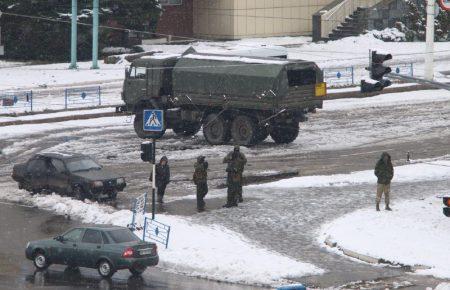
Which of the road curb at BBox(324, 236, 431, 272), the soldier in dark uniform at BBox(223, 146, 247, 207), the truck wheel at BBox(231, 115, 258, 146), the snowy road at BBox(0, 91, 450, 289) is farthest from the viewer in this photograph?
the truck wheel at BBox(231, 115, 258, 146)

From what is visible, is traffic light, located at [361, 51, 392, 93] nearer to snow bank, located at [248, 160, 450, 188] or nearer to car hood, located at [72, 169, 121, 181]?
car hood, located at [72, 169, 121, 181]

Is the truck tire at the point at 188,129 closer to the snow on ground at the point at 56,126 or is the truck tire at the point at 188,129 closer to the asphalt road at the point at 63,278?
the snow on ground at the point at 56,126

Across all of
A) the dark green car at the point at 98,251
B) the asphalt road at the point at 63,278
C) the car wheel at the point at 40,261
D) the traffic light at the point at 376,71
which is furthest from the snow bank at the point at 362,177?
the traffic light at the point at 376,71

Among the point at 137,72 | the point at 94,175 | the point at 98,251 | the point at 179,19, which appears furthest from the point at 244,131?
the point at 179,19

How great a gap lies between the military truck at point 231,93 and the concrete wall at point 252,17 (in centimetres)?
2860

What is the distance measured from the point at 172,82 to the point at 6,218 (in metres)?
14.8

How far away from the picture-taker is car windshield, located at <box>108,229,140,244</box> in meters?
28.4

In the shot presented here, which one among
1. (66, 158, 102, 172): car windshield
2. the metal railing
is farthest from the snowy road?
the metal railing

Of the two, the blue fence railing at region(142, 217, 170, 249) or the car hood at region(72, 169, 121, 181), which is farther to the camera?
the car hood at region(72, 169, 121, 181)

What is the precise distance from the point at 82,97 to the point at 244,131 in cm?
1582

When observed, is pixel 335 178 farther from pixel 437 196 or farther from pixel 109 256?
pixel 109 256

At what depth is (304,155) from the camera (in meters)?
45.8

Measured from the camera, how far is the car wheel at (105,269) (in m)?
27.9

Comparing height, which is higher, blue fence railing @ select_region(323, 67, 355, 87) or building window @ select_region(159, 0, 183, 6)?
building window @ select_region(159, 0, 183, 6)
